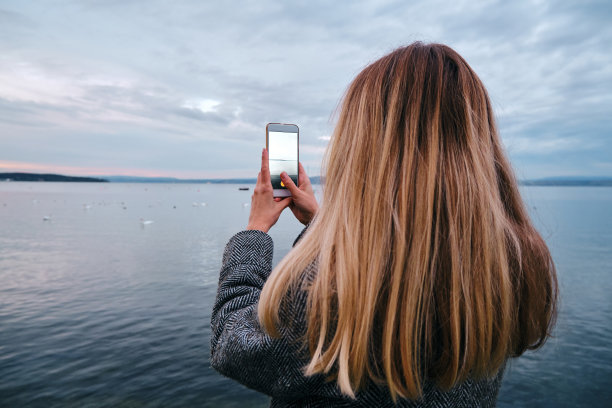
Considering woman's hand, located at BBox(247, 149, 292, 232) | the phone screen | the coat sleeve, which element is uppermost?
the phone screen

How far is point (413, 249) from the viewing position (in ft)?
4.17

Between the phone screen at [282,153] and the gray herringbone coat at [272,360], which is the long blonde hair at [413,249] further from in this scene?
the phone screen at [282,153]

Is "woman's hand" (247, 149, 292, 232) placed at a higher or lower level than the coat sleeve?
higher

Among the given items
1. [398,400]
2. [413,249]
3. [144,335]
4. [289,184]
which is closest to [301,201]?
[289,184]

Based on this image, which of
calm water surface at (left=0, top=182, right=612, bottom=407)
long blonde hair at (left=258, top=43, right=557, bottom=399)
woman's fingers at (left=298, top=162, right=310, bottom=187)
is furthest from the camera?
calm water surface at (left=0, top=182, right=612, bottom=407)

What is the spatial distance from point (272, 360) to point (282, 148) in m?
1.52

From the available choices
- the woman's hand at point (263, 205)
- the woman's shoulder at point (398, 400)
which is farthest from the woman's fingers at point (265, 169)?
A: the woman's shoulder at point (398, 400)

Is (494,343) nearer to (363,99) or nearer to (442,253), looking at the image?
(442,253)

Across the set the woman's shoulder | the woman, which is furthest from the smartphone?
the woman's shoulder

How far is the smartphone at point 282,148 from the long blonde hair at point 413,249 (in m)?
0.92

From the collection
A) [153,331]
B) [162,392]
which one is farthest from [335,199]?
[153,331]

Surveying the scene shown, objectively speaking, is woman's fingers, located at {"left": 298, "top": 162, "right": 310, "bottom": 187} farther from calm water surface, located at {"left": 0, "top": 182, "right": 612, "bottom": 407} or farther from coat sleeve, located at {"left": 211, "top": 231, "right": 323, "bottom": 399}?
calm water surface, located at {"left": 0, "top": 182, "right": 612, "bottom": 407}

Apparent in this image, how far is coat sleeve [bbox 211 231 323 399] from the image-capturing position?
1262 millimetres

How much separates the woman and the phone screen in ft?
2.96
